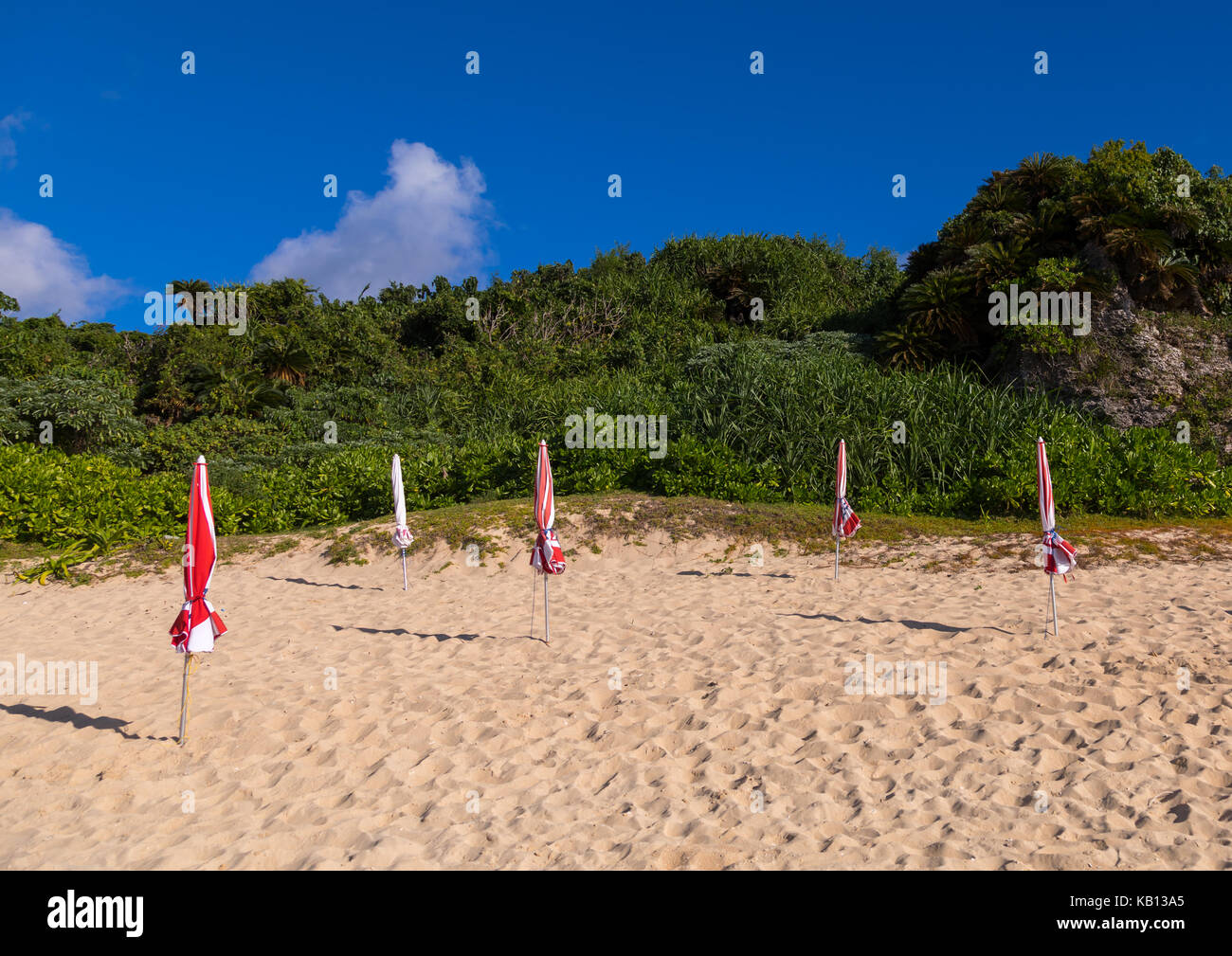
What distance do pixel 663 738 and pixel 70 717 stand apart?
415cm

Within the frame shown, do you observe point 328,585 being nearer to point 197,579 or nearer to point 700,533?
point 700,533

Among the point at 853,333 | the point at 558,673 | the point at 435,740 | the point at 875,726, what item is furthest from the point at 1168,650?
the point at 853,333

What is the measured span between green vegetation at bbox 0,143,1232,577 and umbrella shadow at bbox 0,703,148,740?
513 centimetres

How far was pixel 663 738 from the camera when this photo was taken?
5.13m

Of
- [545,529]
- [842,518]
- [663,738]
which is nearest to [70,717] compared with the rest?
[545,529]

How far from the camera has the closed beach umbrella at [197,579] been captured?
15.8ft

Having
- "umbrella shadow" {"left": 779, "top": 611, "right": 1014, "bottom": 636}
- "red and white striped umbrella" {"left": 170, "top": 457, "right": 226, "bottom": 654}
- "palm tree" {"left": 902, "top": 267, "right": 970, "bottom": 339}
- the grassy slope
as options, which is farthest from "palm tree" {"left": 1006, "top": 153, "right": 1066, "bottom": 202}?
"red and white striped umbrella" {"left": 170, "top": 457, "right": 226, "bottom": 654}

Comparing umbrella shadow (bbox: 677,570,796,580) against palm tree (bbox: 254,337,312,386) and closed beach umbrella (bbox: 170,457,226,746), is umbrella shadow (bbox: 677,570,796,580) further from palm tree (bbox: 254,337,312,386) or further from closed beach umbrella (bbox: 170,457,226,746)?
palm tree (bbox: 254,337,312,386)

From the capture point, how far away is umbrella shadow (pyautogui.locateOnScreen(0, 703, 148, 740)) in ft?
17.6

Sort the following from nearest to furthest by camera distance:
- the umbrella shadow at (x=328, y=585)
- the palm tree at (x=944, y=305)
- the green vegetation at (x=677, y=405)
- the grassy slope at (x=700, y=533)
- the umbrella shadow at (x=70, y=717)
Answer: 1. the umbrella shadow at (x=70, y=717)
2. the grassy slope at (x=700, y=533)
3. the umbrella shadow at (x=328, y=585)
4. the green vegetation at (x=677, y=405)
5. the palm tree at (x=944, y=305)

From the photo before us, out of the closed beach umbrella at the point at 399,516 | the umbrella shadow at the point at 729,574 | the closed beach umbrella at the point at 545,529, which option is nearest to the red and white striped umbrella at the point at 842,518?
the umbrella shadow at the point at 729,574

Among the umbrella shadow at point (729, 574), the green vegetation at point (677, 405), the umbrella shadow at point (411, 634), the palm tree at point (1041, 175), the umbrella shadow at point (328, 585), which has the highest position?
the palm tree at point (1041, 175)

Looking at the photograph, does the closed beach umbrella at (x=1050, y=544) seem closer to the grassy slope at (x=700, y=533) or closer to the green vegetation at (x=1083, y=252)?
the grassy slope at (x=700, y=533)

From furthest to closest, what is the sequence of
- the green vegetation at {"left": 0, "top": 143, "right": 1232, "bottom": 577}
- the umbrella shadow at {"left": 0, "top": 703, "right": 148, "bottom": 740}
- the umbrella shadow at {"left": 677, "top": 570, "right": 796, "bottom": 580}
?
the green vegetation at {"left": 0, "top": 143, "right": 1232, "bottom": 577} < the umbrella shadow at {"left": 677, "top": 570, "right": 796, "bottom": 580} < the umbrella shadow at {"left": 0, "top": 703, "right": 148, "bottom": 740}
